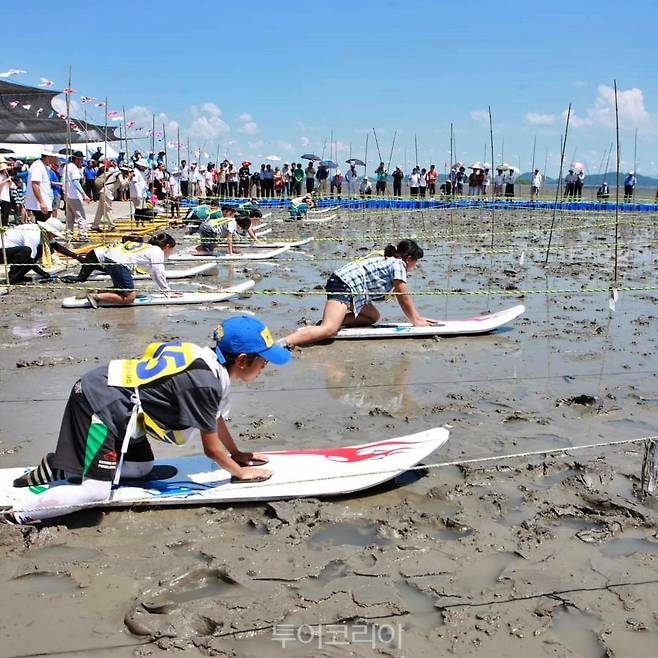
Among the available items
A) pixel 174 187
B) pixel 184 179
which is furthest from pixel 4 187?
pixel 184 179

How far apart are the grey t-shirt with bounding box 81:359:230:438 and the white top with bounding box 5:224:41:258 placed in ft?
28.4

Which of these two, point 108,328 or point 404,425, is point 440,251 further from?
point 404,425

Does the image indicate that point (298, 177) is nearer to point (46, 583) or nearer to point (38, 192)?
point (38, 192)

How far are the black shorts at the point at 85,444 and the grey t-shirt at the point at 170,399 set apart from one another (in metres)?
0.04

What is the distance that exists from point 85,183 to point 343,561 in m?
23.5

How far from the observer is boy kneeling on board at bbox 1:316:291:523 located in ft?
12.9

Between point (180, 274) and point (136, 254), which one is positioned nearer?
point (136, 254)

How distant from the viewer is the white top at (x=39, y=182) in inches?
530

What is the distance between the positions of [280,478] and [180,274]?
9.41m

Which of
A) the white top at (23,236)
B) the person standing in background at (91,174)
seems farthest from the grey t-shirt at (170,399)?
the person standing in background at (91,174)

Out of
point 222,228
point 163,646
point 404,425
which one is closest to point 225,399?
point 163,646

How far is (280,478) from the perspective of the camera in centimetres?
457

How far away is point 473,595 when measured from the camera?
11.4ft

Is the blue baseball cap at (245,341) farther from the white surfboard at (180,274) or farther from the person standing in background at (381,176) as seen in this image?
the person standing in background at (381,176)
